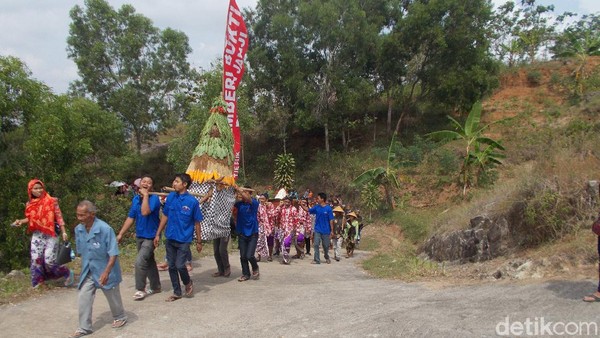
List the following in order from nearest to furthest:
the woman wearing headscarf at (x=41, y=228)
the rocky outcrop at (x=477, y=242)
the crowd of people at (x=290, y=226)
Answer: the woman wearing headscarf at (x=41, y=228) → the rocky outcrop at (x=477, y=242) → the crowd of people at (x=290, y=226)

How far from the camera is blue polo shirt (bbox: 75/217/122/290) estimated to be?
462cm

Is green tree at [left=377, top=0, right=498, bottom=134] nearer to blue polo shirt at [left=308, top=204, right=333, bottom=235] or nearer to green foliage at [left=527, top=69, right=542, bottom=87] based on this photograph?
green foliage at [left=527, top=69, right=542, bottom=87]

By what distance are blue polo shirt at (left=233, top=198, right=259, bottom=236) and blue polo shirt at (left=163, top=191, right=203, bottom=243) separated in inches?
54.3

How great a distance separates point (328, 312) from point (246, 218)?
7.95ft

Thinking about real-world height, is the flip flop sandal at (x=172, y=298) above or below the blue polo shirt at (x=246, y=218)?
below

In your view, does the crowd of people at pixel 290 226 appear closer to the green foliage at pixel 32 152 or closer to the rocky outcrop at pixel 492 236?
the rocky outcrop at pixel 492 236

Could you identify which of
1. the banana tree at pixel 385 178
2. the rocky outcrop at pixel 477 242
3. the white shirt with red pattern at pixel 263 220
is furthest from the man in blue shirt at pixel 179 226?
the banana tree at pixel 385 178

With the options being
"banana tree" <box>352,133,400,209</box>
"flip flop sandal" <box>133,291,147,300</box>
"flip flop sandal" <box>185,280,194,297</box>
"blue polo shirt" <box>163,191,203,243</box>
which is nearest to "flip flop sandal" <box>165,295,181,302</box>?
"flip flop sandal" <box>185,280,194,297</box>

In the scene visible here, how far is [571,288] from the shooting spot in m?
5.41

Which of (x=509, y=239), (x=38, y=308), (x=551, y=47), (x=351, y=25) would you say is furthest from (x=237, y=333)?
(x=551, y=47)

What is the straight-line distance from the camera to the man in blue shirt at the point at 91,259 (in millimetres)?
4594

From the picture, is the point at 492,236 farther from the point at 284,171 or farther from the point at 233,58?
the point at 284,171

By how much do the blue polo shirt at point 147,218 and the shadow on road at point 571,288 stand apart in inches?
209
